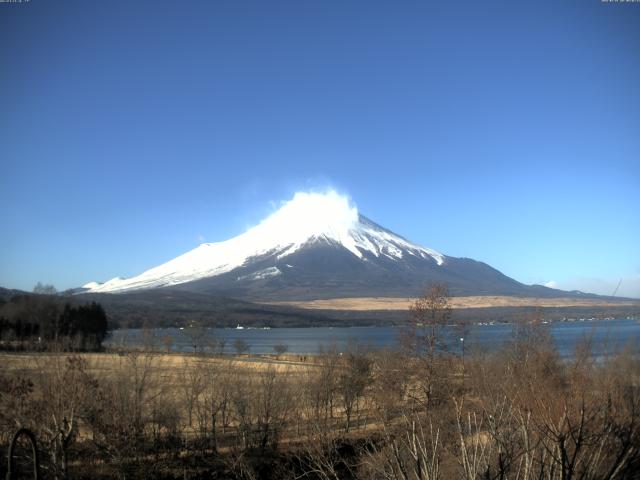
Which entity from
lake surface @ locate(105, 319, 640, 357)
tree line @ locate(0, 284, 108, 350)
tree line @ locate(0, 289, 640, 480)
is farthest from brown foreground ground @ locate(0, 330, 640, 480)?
tree line @ locate(0, 284, 108, 350)

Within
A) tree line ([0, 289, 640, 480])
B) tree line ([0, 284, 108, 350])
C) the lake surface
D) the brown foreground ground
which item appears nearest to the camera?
the brown foreground ground

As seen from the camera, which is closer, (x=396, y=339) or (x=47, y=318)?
(x=396, y=339)

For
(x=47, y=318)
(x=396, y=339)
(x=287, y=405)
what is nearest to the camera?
(x=287, y=405)

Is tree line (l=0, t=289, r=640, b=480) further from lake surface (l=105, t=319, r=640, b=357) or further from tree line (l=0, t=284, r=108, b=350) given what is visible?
tree line (l=0, t=284, r=108, b=350)

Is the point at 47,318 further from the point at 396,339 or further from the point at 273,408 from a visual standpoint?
the point at 273,408

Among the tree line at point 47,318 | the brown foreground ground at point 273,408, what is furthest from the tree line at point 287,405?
the tree line at point 47,318

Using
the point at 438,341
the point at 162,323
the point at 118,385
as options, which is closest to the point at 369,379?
the point at 438,341

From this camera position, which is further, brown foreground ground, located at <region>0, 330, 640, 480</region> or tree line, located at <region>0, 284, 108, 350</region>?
tree line, located at <region>0, 284, 108, 350</region>

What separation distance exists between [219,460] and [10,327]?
62665 millimetres

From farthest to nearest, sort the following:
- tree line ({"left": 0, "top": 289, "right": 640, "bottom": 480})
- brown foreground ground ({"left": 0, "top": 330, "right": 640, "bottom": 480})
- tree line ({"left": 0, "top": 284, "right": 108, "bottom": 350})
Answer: tree line ({"left": 0, "top": 284, "right": 108, "bottom": 350}), tree line ({"left": 0, "top": 289, "right": 640, "bottom": 480}), brown foreground ground ({"left": 0, "top": 330, "right": 640, "bottom": 480})

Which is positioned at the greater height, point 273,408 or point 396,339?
point 396,339

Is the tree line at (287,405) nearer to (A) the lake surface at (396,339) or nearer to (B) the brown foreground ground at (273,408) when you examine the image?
(B) the brown foreground ground at (273,408)

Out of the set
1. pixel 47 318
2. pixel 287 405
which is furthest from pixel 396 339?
pixel 47 318

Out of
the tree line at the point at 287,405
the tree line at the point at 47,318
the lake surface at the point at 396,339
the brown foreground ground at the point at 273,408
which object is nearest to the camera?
the brown foreground ground at the point at 273,408
